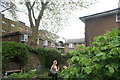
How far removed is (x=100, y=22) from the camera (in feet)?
37.7

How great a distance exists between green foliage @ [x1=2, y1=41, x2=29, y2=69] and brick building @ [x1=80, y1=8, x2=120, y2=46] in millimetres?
6256

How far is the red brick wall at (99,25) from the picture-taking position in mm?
10945

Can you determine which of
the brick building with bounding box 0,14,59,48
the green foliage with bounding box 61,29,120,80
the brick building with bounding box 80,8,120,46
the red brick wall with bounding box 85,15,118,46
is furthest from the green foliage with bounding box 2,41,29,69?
the red brick wall with bounding box 85,15,118,46

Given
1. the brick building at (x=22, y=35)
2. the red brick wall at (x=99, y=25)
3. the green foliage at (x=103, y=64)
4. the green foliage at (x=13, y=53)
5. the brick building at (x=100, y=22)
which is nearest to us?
the green foliage at (x=103, y=64)

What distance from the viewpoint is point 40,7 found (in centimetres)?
1288

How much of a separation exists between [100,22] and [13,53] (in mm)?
9209

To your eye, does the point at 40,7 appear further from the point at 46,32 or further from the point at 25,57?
the point at 25,57

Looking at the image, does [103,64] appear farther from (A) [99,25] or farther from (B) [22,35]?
(B) [22,35]

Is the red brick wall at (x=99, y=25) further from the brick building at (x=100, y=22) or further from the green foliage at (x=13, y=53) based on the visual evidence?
the green foliage at (x=13, y=53)

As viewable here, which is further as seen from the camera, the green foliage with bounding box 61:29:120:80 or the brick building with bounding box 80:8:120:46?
the brick building with bounding box 80:8:120:46

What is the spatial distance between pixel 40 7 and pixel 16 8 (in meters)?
2.80

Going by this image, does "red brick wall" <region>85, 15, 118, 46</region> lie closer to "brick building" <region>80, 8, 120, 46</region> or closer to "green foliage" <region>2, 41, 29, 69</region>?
"brick building" <region>80, 8, 120, 46</region>

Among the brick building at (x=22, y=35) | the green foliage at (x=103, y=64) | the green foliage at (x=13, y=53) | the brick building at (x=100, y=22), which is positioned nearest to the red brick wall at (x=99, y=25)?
the brick building at (x=100, y=22)

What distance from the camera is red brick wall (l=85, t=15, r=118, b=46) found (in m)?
10.9
